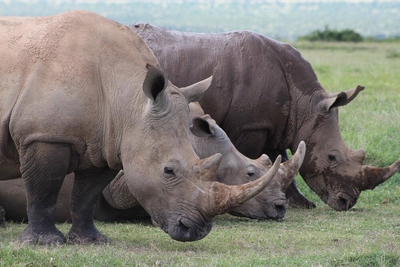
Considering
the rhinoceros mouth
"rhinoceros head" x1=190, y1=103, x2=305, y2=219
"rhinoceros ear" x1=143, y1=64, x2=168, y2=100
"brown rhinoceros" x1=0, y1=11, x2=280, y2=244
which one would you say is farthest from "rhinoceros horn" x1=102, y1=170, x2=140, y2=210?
the rhinoceros mouth

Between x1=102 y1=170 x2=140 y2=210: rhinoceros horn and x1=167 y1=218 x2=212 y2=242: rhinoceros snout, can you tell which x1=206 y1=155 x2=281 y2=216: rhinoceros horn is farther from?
x1=102 y1=170 x2=140 y2=210: rhinoceros horn

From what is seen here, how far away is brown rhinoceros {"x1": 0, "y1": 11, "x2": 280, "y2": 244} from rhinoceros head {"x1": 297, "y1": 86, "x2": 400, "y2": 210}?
322 centimetres

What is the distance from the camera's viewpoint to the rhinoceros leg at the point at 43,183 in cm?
723

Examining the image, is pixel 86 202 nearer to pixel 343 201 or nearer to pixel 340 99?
pixel 343 201

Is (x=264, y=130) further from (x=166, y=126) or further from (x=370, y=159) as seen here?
(x=166, y=126)

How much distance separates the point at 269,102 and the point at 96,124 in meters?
3.77

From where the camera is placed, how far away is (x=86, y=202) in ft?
26.1

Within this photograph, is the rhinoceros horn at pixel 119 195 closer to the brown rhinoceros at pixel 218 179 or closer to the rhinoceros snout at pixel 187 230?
the brown rhinoceros at pixel 218 179

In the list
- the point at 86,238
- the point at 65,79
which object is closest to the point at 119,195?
the point at 86,238

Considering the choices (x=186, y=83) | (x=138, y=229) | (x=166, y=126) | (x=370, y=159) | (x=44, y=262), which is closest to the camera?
(x=44, y=262)

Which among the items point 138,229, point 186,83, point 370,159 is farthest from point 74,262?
point 370,159

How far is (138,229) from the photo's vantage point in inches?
339

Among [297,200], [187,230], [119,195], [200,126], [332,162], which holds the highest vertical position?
[187,230]

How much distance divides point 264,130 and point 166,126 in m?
3.80
